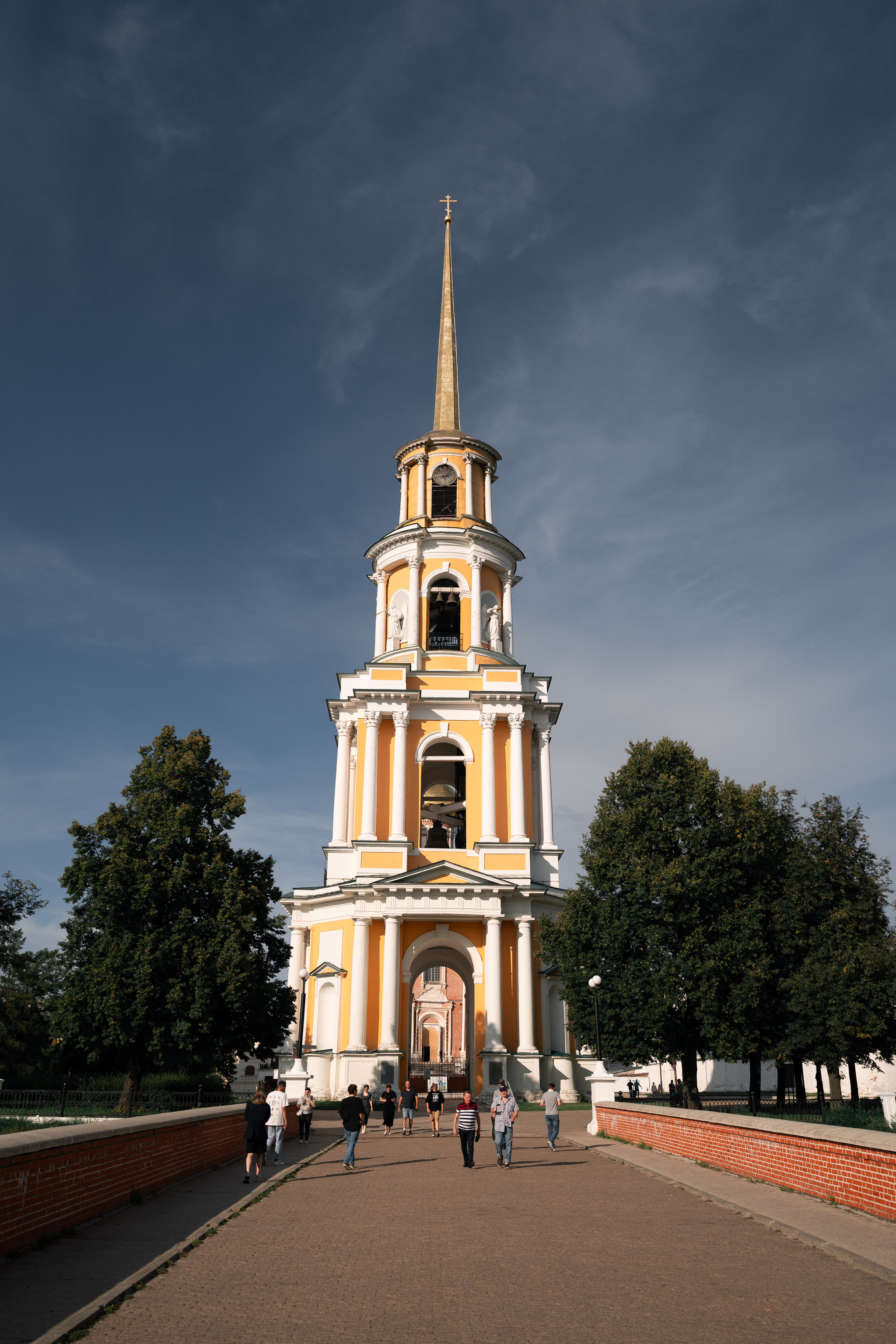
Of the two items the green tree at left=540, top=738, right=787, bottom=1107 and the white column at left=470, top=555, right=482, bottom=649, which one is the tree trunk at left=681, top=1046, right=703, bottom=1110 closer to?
the green tree at left=540, top=738, right=787, bottom=1107

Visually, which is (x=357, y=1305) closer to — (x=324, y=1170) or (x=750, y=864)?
(x=324, y=1170)

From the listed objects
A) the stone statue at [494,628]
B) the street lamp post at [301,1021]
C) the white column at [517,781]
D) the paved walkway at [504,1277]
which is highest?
the stone statue at [494,628]

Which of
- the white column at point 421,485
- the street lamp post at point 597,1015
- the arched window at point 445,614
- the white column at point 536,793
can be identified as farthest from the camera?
the white column at point 421,485

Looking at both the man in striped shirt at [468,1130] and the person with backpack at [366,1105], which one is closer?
the man in striped shirt at [468,1130]

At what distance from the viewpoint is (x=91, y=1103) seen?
22359 mm

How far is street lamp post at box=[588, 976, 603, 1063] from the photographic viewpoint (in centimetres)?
2483

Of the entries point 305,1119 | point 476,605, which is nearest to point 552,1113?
point 305,1119

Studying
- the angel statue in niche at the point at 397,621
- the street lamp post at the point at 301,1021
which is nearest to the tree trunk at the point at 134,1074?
the street lamp post at the point at 301,1021

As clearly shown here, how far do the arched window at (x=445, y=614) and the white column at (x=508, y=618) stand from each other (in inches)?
82.3

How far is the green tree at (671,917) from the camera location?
89.4 ft

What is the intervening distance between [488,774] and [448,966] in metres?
8.01

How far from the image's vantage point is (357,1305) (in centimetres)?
740

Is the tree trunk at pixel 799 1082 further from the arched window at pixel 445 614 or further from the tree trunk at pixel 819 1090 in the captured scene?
the arched window at pixel 445 614

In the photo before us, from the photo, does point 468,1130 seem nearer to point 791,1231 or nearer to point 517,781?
point 791,1231
